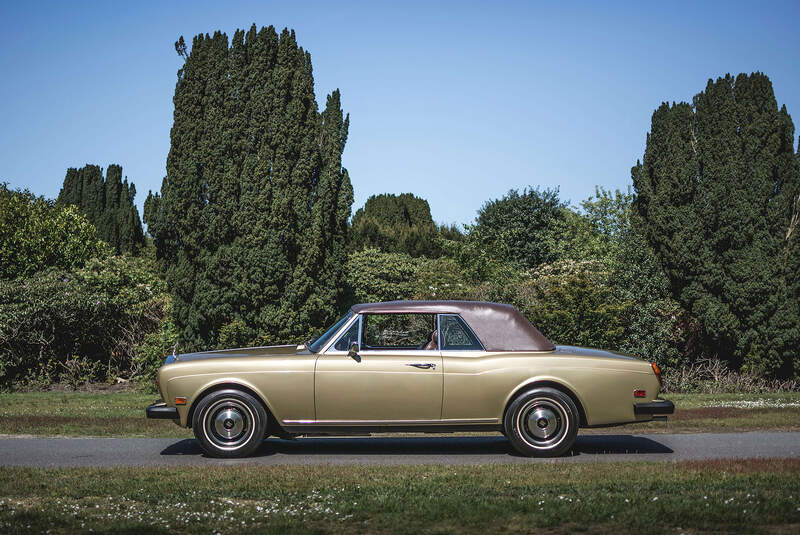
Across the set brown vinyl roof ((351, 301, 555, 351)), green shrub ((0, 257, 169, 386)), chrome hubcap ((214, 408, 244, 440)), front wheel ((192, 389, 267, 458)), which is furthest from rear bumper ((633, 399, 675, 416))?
green shrub ((0, 257, 169, 386))

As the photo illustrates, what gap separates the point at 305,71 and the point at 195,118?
2.77m

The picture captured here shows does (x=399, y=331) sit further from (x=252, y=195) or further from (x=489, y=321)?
(x=252, y=195)

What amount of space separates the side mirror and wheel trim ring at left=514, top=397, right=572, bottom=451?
1.82 metres

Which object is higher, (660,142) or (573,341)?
(660,142)

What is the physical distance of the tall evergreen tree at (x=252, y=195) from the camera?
17.1 meters

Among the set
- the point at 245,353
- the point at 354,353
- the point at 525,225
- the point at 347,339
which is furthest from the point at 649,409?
the point at 525,225

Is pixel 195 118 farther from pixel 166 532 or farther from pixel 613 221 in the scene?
pixel 613 221

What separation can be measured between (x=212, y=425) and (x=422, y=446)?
8.26 ft

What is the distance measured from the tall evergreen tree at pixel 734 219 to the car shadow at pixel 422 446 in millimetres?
9460

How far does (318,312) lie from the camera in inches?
683

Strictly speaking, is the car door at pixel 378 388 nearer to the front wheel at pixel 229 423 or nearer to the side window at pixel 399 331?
the side window at pixel 399 331

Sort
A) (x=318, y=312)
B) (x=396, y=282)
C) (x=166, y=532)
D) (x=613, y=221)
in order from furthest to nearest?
(x=613, y=221) → (x=396, y=282) → (x=318, y=312) → (x=166, y=532)

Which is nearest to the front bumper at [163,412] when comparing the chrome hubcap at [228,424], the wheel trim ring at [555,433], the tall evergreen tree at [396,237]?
the chrome hubcap at [228,424]

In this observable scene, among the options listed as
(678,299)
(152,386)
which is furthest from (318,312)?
(678,299)
